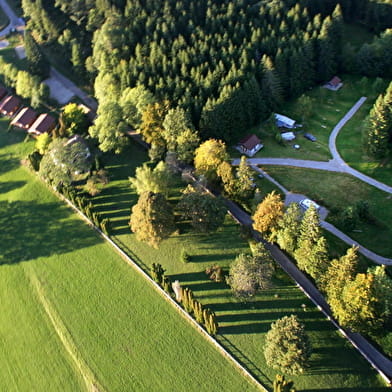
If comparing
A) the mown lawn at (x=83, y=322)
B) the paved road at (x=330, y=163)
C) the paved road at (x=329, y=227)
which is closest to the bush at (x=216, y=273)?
the mown lawn at (x=83, y=322)

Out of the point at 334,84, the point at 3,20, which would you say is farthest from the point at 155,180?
the point at 3,20

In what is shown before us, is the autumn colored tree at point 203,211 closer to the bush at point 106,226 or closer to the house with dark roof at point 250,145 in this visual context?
the bush at point 106,226

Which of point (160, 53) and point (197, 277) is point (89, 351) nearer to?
point (197, 277)

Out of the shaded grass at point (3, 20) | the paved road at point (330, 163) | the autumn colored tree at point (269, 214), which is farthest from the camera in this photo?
the shaded grass at point (3, 20)

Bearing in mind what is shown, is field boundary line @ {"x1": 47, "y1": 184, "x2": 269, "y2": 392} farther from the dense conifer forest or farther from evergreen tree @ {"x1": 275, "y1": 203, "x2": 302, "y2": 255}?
the dense conifer forest

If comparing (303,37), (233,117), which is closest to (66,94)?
(233,117)
